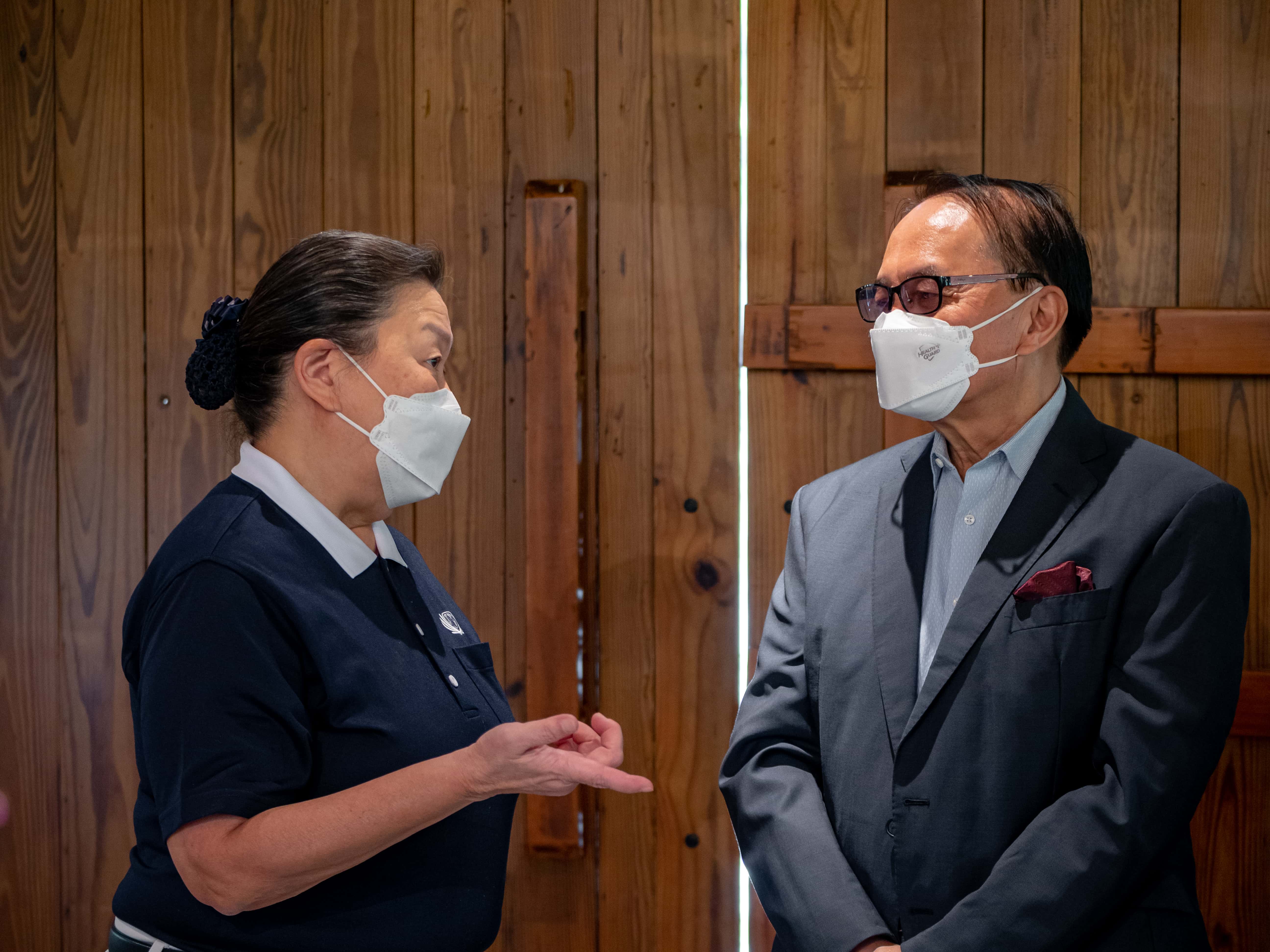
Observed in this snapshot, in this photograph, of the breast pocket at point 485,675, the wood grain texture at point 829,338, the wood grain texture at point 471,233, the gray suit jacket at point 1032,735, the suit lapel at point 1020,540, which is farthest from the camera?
the wood grain texture at point 471,233

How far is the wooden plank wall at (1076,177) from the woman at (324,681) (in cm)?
91

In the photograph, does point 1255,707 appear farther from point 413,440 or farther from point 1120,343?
point 413,440

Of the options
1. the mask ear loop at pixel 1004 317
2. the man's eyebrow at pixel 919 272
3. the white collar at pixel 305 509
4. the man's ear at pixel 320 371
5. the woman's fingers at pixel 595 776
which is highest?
the man's eyebrow at pixel 919 272

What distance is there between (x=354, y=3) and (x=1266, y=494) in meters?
2.14

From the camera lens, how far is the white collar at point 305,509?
127 cm

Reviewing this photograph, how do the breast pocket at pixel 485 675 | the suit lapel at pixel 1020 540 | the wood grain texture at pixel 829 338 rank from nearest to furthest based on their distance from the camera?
the suit lapel at pixel 1020 540
the breast pocket at pixel 485 675
the wood grain texture at pixel 829 338

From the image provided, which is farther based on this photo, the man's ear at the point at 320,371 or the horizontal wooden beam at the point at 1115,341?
the horizontal wooden beam at the point at 1115,341

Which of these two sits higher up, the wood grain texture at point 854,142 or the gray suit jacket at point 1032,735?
the wood grain texture at point 854,142

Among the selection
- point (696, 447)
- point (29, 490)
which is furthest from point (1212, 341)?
point (29, 490)

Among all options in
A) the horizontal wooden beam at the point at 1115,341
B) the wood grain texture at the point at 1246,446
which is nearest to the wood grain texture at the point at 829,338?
the horizontal wooden beam at the point at 1115,341

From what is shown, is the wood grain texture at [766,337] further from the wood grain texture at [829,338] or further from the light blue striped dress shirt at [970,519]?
the light blue striped dress shirt at [970,519]

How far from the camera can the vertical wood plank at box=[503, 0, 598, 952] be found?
2.13 meters

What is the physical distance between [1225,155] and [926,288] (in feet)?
3.31

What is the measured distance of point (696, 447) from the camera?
2117 mm
